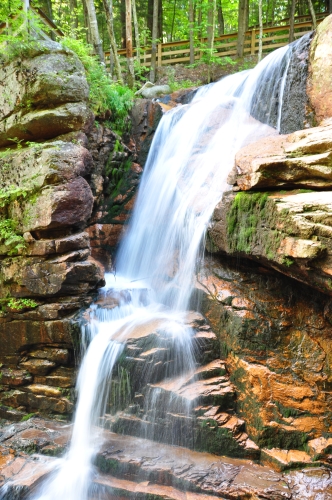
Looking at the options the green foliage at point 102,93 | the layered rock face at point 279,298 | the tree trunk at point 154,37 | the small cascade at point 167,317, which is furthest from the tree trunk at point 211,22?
the layered rock face at point 279,298

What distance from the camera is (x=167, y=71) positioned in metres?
15.3

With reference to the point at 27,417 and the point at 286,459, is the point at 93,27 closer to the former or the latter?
the point at 27,417

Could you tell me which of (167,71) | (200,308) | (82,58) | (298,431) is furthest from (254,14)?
(298,431)

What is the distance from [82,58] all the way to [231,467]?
26.3 feet

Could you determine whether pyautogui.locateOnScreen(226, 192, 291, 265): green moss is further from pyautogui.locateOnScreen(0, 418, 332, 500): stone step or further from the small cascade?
pyautogui.locateOnScreen(0, 418, 332, 500): stone step

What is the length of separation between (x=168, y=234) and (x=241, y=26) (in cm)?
1186

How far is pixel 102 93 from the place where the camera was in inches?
322

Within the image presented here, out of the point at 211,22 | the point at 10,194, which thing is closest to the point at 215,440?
the point at 10,194

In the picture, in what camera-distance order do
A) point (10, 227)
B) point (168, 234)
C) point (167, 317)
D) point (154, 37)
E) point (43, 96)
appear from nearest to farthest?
point (167, 317) → point (10, 227) → point (43, 96) → point (168, 234) → point (154, 37)

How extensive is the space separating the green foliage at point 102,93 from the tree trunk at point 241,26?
27.1 ft

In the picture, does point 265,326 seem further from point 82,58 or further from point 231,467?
point 82,58

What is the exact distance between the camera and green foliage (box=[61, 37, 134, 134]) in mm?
7863

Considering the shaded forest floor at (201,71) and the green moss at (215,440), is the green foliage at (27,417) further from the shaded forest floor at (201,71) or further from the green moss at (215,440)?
the shaded forest floor at (201,71)

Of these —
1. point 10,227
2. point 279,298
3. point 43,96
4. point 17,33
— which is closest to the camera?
point 279,298
